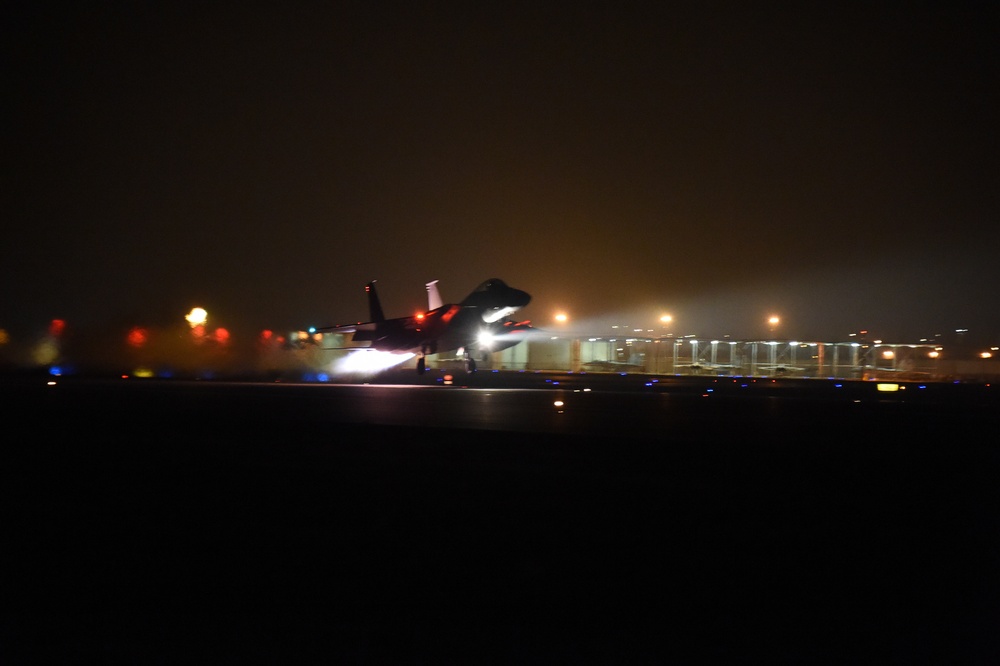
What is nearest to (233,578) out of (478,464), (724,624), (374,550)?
(374,550)

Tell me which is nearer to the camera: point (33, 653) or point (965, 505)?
point (33, 653)

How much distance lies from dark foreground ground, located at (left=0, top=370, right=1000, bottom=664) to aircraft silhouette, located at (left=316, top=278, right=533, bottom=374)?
16.6 meters

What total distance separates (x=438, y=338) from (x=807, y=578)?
90.4ft

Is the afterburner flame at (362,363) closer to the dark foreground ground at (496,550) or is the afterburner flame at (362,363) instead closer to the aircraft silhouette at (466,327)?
the aircraft silhouette at (466,327)

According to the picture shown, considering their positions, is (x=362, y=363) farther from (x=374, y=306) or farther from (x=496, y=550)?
(x=496, y=550)

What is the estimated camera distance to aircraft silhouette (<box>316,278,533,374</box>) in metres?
31.9

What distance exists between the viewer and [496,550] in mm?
7121

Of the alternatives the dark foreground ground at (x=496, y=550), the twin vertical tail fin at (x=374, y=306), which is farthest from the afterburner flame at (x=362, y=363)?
the dark foreground ground at (x=496, y=550)

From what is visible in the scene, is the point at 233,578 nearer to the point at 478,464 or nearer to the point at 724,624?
the point at 724,624

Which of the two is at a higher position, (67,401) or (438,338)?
(438,338)

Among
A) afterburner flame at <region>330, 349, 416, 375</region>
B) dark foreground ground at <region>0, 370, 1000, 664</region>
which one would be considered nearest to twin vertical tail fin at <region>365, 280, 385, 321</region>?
afterburner flame at <region>330, 349, 416, 375</region>

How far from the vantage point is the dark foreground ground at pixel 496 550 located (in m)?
5.09

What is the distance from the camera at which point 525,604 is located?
5703 mm

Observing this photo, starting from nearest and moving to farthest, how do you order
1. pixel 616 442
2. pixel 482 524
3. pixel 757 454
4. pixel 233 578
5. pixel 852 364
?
pixel 233 578, pixel 482 524, pixel 757 454, pixel 616 442, pixel 852 364
